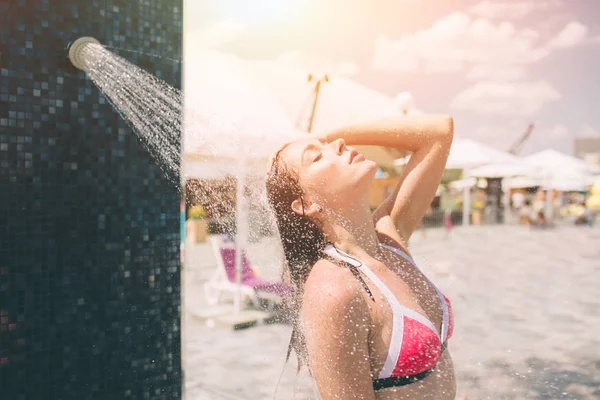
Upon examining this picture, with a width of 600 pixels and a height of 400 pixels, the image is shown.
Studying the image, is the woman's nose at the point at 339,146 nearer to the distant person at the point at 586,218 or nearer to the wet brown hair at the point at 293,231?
the wet brown hair at the point at 293,231

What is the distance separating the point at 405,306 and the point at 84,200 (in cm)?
137

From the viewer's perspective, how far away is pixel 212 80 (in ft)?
21.2

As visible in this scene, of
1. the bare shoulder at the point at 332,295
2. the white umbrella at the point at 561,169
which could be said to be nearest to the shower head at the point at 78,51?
the bare shoulder at the point at 332,295

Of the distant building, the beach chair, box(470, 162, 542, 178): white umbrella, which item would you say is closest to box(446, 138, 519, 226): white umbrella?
box(470, 162, 542, 178): white umbrella

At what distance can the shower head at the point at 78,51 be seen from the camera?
2.17m

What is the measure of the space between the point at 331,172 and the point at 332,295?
371 mm

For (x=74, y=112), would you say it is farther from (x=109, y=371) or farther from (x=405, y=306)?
(x=405, y=306)

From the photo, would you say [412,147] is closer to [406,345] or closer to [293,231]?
[293,231]

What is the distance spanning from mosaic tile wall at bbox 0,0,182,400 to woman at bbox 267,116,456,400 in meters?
0.84

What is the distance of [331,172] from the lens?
1.64 meters

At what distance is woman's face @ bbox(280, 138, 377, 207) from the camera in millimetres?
1628

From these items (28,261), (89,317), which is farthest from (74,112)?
(89,317)

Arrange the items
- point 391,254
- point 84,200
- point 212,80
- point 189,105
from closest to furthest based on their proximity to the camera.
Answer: point 391,254 < point 84,200 < point 189,105 < point 212,80

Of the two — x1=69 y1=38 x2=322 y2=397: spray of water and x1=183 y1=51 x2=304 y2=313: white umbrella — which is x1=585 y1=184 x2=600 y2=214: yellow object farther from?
x1=69 y1=38 x2=322 y2=397: spray of water
